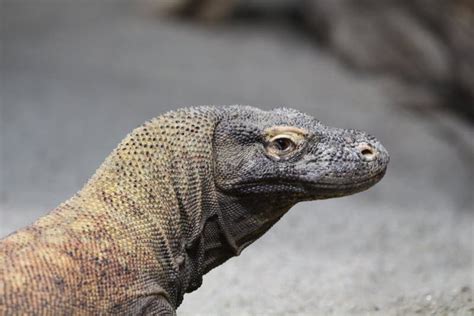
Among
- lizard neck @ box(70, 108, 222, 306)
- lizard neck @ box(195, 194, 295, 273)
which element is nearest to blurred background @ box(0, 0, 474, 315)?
lizard neck @ box(195, 194, 295, 273)

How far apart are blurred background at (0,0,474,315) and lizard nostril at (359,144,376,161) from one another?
116cm

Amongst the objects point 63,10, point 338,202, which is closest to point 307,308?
point 338,202

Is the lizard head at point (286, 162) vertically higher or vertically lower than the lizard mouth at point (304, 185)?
higher

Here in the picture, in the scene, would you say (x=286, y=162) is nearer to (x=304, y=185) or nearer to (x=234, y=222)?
(x=304, y=185)

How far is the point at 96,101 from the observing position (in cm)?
1019

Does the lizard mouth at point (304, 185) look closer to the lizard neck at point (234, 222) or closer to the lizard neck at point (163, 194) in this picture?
the lizard neck at point (234, 222)

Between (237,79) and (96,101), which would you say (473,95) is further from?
(96,101)

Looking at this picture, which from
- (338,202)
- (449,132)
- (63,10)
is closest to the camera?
(338,202)

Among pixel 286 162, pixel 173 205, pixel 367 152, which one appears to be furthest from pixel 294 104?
pixel 173 205

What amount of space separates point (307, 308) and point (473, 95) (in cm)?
602

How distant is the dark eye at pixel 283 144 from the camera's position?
371cm

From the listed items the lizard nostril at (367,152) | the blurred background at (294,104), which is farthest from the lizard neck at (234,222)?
the blurred background at (294,104)

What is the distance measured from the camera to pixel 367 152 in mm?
3785

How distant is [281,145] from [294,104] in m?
6.76
